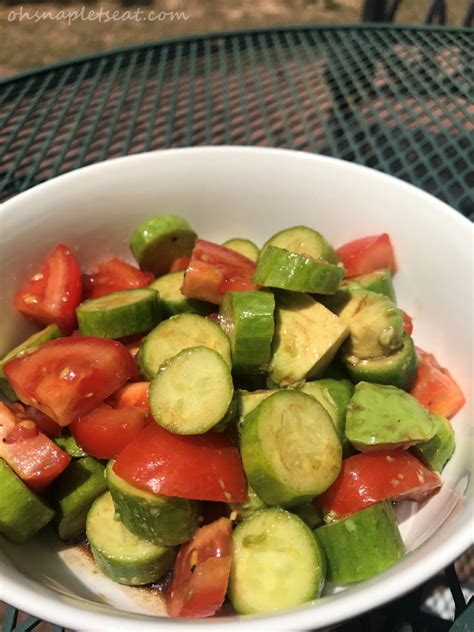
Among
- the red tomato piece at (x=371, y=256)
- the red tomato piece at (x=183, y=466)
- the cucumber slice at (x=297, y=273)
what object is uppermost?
the cucumber slice at (x=297, y=273)

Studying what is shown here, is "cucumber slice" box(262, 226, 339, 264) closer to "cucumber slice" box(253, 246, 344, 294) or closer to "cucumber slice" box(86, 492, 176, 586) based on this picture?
"cucumber slice" box(253, 246, 344, 294)

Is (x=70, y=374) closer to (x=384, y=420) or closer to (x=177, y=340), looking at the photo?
(x=177, y=340)

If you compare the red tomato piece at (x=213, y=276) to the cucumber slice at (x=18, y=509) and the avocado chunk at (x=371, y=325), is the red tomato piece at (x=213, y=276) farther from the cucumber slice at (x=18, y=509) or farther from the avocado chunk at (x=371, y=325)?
the cucumber slice at (x=18, y=509)

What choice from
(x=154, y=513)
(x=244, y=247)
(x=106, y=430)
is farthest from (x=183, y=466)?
(x=244, y=247)

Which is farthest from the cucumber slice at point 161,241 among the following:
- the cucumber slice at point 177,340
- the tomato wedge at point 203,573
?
the tomato wedge at point 203,573

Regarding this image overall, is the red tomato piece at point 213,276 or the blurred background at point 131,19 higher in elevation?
the red tomato piece at point 213,276

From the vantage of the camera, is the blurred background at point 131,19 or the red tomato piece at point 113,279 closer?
the red tomato piece at point 113,279

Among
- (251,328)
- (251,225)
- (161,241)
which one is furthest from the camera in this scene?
(251,225)
